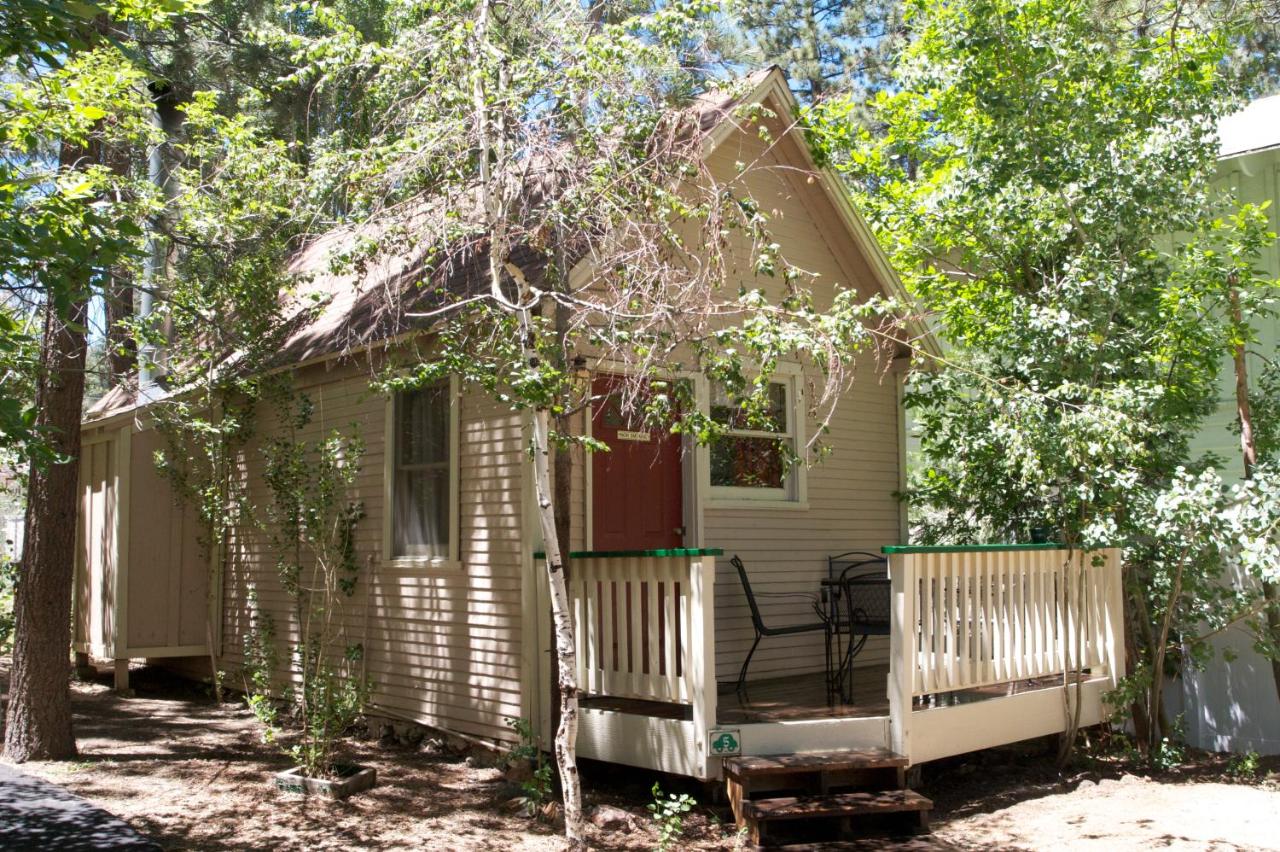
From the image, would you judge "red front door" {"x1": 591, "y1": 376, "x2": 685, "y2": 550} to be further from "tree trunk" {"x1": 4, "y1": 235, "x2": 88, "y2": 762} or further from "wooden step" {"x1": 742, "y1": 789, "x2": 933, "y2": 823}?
"tree trunk" {"x1": 4, "y1": 235, "x2": 88, "y2": 762}

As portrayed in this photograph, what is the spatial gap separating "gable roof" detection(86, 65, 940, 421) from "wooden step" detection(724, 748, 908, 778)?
3.36 m

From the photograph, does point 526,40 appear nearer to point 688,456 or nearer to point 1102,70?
point 688,456

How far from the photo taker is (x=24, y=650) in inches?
318

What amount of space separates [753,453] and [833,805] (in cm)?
341

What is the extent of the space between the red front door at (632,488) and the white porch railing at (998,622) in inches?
81.0

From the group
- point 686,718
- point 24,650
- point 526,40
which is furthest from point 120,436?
point 686,718

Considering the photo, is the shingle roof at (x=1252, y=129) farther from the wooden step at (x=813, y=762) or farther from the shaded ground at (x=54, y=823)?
the shaded ground at (x=54, y=823)

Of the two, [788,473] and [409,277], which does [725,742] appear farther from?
[409,277]

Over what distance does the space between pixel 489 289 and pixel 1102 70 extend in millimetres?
5476

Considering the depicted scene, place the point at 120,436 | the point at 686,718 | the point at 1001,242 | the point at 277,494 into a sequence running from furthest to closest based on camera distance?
the point at 120,436 → the point at 1001,242 → the point at 277,494 → the point at 686,718

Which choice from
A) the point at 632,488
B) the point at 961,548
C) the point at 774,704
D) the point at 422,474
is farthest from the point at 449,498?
the point at 961,548

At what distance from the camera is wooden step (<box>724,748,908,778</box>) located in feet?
21.8

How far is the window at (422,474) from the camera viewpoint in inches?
337

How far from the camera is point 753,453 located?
9.34m
